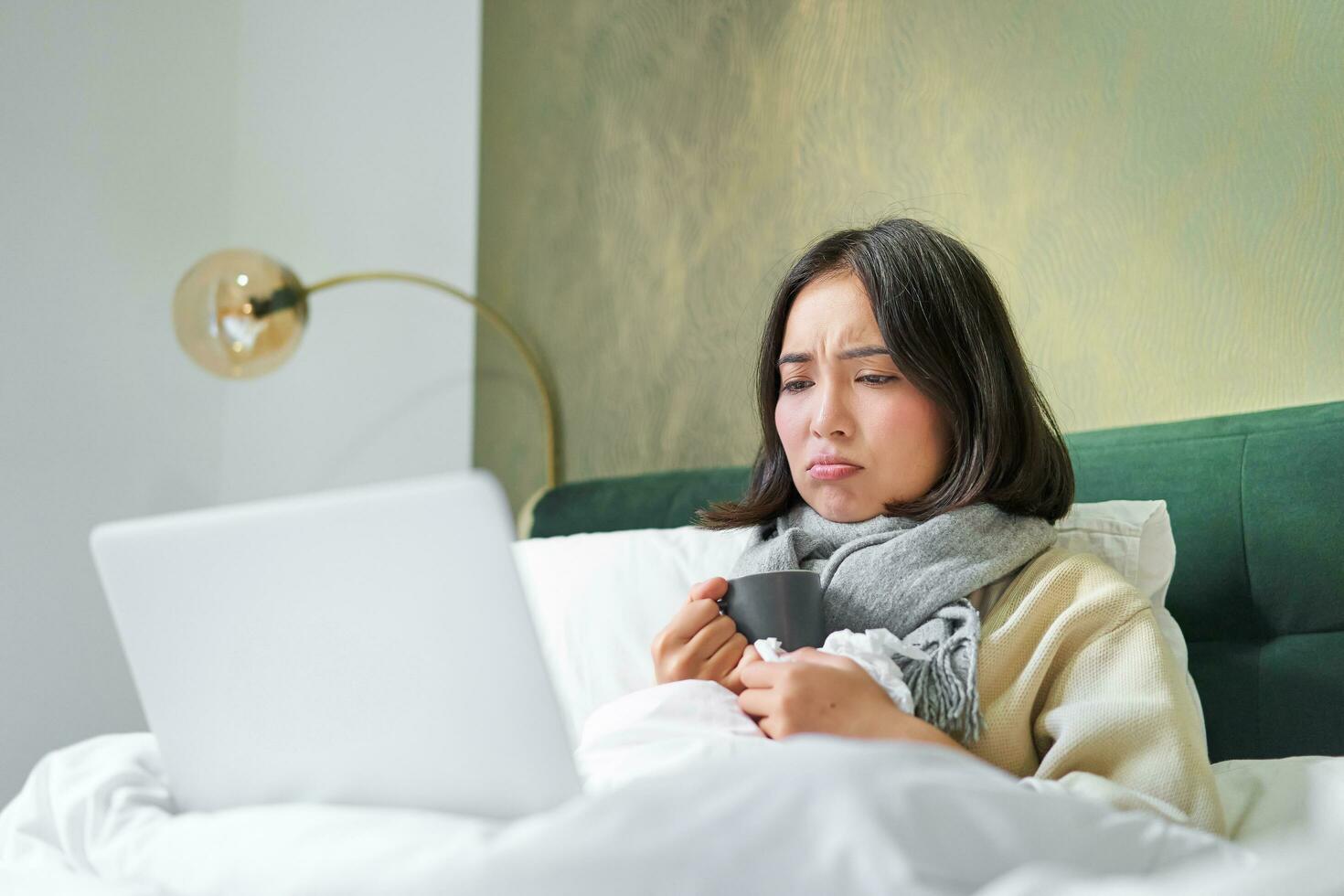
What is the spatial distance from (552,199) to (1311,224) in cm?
150

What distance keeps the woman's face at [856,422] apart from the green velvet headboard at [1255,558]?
13.1 inches

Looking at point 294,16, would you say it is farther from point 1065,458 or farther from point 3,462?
point 1065,458

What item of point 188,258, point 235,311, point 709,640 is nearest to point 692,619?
point 709,640

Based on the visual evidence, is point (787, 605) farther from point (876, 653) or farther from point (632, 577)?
point (632, 577)

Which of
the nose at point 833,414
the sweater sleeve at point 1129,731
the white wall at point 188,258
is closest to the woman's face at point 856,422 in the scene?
the nose at point 833,414

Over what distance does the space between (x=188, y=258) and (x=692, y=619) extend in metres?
1.87

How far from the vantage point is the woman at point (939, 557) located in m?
0.92

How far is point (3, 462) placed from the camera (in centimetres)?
220

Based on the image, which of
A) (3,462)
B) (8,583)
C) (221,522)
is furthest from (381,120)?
(221,522)

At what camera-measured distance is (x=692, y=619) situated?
106cm

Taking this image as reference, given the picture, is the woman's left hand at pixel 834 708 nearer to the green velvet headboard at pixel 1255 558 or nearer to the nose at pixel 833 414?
the nose at pixel 833 414

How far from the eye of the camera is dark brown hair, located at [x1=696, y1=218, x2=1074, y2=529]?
1.15m

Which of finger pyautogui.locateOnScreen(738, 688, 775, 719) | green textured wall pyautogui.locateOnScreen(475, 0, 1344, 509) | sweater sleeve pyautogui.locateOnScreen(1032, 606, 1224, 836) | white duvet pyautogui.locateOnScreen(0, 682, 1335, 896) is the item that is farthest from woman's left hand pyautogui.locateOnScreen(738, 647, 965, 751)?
green textured wall pyautogui.locateOnScreen(475, 0, 1344, 509)

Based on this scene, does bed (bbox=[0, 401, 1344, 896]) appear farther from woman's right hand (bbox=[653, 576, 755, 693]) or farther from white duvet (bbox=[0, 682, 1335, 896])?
woman's right hand (bbox=[653, 576, 755, 693])
